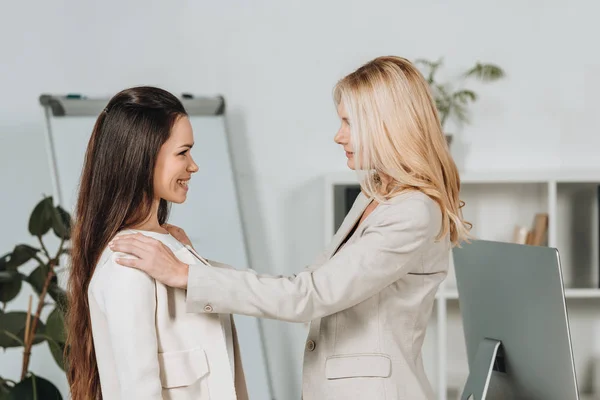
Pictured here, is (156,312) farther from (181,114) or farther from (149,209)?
(181,114)

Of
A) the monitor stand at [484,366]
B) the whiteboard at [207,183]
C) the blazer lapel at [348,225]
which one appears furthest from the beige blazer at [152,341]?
the whiteboard at [207,183]

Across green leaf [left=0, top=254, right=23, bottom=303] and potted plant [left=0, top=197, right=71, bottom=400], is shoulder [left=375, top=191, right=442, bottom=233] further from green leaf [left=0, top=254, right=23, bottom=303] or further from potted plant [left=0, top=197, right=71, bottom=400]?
green leaf [left=0, top=254, right=23, bottom=303]

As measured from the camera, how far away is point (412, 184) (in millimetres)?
1499

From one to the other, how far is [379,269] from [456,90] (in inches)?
72.7

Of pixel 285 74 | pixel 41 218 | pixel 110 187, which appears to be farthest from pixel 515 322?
pixel 285 74

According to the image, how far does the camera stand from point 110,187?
1412 millimetres

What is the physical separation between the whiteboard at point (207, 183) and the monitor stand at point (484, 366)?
143cm

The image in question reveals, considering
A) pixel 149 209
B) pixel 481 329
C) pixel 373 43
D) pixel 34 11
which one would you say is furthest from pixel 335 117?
pixel 149 209

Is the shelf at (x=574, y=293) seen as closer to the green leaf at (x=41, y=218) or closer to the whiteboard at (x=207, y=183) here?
the whiteboard at (x=207, y=183)

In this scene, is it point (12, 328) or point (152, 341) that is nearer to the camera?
point (152, 341)

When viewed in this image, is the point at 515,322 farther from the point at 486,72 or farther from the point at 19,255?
the point at 486,72

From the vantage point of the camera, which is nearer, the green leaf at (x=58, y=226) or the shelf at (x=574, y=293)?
the green leaf at (x=58, y=226)

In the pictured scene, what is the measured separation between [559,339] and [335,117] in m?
1.86

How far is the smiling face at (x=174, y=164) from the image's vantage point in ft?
4.71
